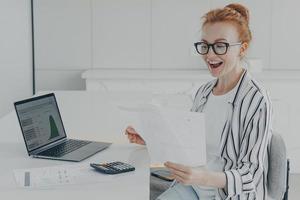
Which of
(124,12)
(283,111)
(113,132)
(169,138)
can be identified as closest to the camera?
(169,138)

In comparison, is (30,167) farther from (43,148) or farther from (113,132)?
(113,132)

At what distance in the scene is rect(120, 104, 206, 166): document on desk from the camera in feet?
5.41

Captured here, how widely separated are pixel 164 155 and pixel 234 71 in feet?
1.66

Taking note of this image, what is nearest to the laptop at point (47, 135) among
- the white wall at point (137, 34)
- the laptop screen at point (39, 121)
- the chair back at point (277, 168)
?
the laptop screen at point (39, 121)

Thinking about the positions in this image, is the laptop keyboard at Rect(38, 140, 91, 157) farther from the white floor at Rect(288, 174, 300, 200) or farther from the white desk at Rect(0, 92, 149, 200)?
the white floor at Rect(288, 174, 300, 200)

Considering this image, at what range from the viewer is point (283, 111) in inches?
154

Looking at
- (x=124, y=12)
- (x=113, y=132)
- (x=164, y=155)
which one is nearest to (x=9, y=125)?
(x=113, y=132)

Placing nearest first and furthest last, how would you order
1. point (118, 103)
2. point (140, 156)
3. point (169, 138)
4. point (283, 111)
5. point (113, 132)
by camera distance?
point (169, 138) < point (140, 156) < point (113, 132) < point (118, 103) < point (283, 111)

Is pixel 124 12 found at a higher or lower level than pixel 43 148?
higher

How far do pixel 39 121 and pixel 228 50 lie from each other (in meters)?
0.79

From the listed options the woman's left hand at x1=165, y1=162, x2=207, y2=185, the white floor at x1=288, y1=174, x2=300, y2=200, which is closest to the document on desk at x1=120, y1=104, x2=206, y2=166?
the woman's left hand at x1=165, y1=162, x2=207, y2=185

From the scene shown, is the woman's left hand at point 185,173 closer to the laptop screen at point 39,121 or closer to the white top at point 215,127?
the white top at point 215,127

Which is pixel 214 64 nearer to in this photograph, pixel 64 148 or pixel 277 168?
pixel 277 168

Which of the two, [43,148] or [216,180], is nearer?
[216,180]
